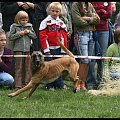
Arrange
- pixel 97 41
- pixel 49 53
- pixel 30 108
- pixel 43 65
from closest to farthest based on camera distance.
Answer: pixel 30 108 < pixel 43 65 < pixel 49 53 < pixel 97 41

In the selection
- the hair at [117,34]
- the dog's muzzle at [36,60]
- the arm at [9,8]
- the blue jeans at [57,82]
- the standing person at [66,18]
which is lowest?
the blue jeans at [57,82]

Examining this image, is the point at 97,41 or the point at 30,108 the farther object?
the point at 97,41

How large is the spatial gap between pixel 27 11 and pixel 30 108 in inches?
135

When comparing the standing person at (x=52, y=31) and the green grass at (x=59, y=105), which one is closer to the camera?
the green grass at (x=59, y=105)

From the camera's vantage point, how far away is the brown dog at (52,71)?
746 cm

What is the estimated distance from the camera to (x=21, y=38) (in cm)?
883

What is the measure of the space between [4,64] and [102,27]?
2.30m

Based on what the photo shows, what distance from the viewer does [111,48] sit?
29.2ft

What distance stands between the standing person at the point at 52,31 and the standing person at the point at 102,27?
2.82ft

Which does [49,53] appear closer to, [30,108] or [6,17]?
[6,17]

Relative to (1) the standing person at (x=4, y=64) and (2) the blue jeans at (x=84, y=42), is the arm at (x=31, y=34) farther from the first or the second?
Answer: (2) the blue jeans at (x=84, y=42)

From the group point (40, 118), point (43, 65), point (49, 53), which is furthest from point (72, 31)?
point (40, 118)

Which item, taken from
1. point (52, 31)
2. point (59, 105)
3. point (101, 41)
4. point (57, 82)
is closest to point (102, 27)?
point (101, 41)

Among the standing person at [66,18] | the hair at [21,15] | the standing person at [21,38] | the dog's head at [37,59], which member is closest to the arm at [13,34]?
the standing person at [21,38]
